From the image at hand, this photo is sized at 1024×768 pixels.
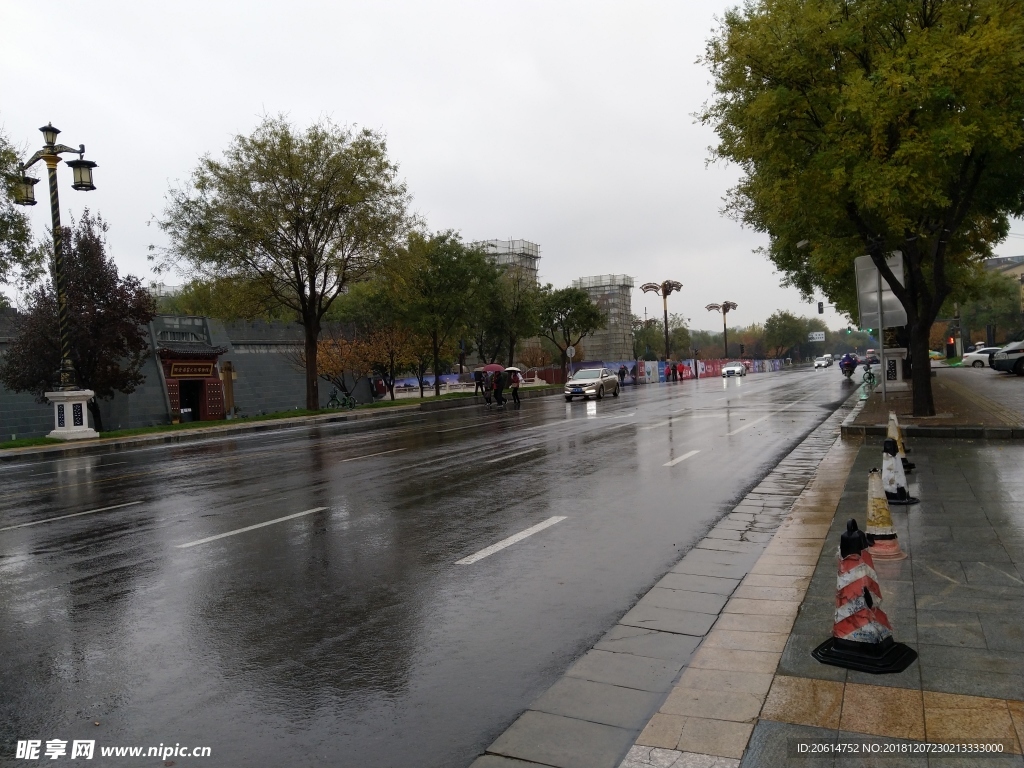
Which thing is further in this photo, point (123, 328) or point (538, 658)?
point (123, 328)

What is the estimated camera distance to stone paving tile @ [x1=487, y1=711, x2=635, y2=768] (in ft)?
11.4

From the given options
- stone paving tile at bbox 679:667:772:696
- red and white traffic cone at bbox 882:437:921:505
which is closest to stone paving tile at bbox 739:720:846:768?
stone paving tile at bbox 679:667:772:696

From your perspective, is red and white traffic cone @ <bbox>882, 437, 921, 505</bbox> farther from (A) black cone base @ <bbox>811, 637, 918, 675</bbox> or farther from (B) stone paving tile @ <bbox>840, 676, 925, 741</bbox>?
(B) stone paving tile @ <bbox>840, 676, 925, 741</bbox>

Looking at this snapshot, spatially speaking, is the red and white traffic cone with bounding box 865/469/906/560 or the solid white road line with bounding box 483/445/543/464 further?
the solid white road line with bounding box 483/445/543/464

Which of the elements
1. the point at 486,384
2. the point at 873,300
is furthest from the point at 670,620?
the point at 486,384

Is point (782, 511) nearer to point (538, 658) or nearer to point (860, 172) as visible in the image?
point (538, 658)

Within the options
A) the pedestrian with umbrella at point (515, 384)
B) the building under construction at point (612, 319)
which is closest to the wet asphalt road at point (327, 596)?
the pedestrian with umbrella at point (515, 384)

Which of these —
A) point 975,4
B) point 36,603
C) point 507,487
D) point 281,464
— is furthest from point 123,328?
point 975,4

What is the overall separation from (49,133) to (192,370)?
18785 millimetres

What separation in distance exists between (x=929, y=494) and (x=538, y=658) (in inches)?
248

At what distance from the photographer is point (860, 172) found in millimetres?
14250

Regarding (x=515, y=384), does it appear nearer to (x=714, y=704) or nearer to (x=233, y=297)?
(x=233, y=297)

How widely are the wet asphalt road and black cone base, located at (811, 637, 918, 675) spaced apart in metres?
1.47

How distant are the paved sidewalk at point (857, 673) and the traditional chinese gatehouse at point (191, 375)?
37777 millimetres
